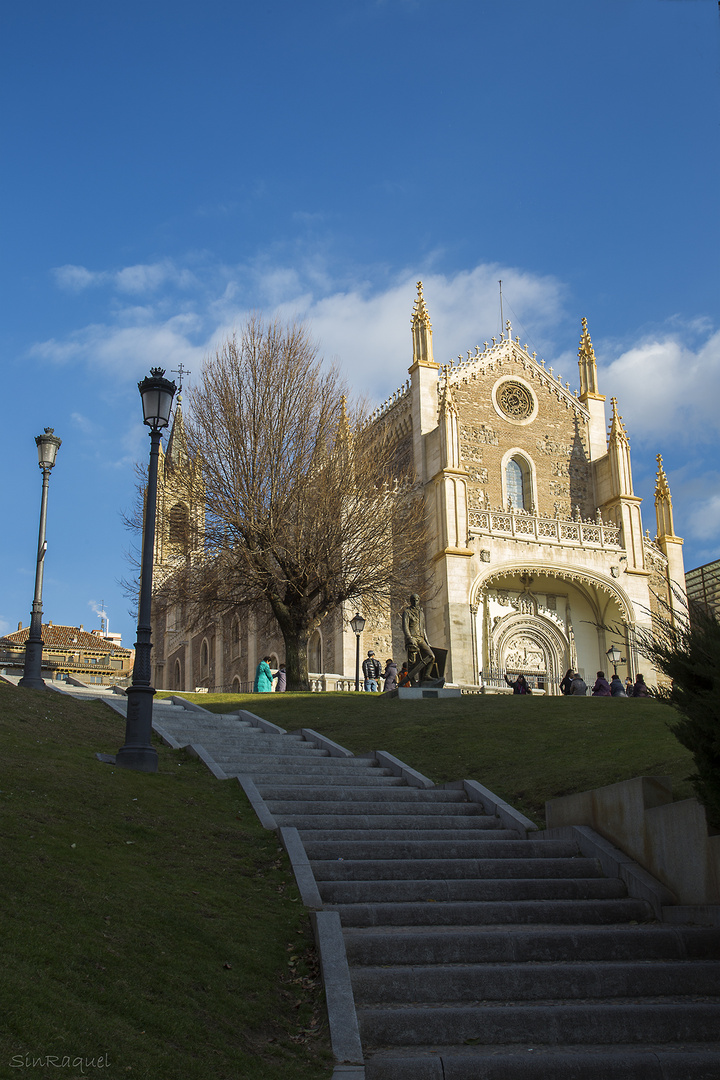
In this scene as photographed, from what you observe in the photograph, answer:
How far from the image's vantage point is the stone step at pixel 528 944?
6.49 m

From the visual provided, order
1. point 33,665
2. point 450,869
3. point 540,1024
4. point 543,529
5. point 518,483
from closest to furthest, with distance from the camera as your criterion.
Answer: point 540,1024
point 450,869
point 33,665
point 543,529
point 518,483

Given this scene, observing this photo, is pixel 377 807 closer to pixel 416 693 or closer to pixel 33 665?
pixel 33 665

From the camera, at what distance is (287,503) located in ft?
81.1

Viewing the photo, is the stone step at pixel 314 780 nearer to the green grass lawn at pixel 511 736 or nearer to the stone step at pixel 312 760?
the stone step at pixel 312 760

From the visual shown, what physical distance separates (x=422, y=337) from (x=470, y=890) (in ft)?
105

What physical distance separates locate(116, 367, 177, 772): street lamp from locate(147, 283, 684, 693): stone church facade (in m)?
16.5

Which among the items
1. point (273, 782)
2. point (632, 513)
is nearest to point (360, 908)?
point (273, 782)

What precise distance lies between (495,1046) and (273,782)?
5860 mm

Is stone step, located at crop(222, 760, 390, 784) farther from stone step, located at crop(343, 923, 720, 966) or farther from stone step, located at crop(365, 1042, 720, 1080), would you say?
stone step, located at crop(365, 1042, 720, 1080)

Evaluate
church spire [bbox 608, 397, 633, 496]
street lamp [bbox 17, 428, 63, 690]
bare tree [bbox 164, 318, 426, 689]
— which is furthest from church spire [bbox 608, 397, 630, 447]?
street lamp [bbox 17, 428, 63, 690]

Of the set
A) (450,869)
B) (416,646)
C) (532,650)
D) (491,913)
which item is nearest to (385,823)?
(450,869)

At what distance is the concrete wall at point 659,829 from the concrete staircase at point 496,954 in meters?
0.32

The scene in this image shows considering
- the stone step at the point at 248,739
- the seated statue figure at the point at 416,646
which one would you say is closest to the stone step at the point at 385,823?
the stone step at the point at 248,739

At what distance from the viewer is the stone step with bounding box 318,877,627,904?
757 centimetres
